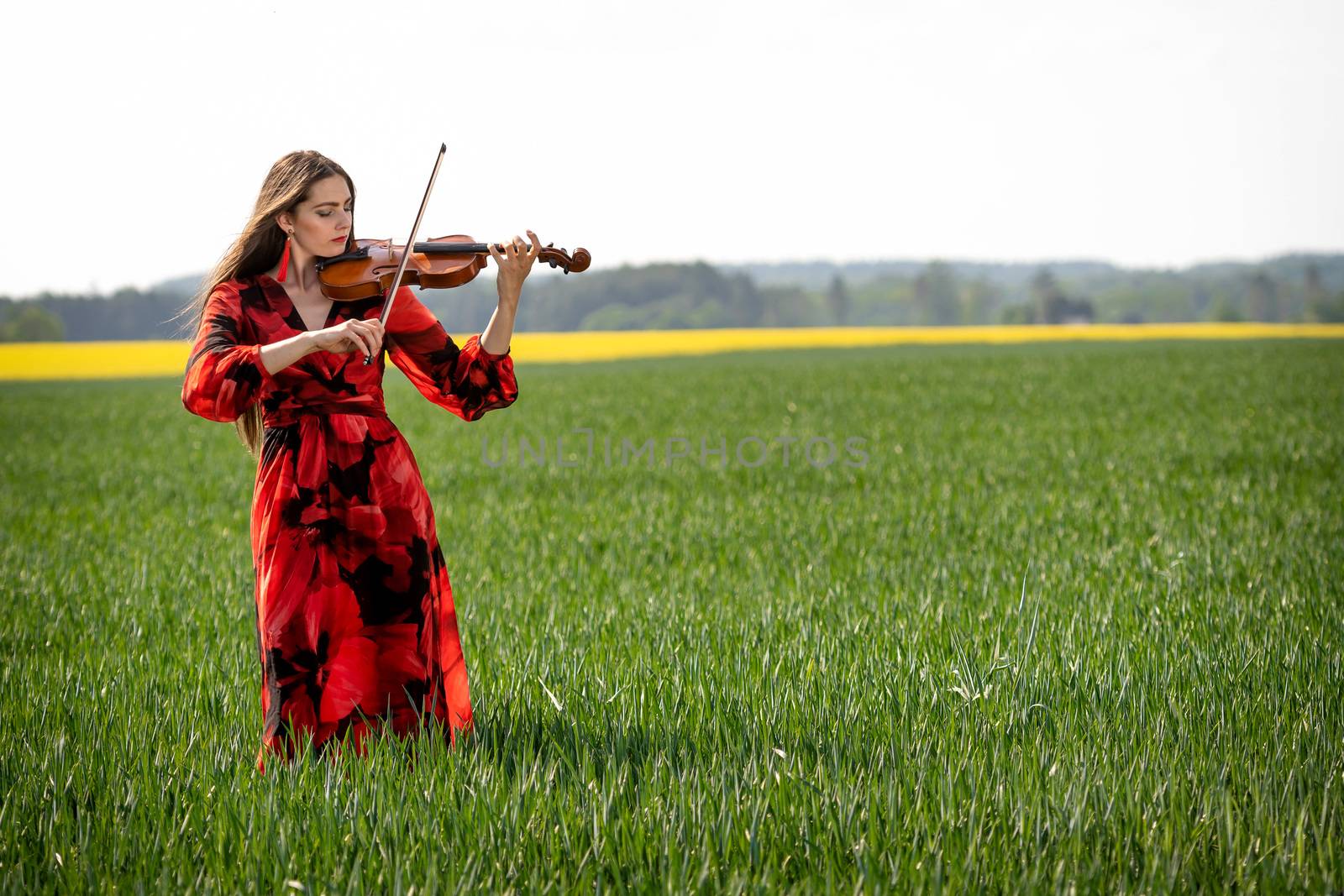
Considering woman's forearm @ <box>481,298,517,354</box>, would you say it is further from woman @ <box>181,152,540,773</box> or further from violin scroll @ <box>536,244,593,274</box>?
violin scroll @ <box>536,244,593,274</box>

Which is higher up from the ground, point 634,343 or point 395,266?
point 634,343

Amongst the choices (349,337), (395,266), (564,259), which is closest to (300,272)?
(395,266)

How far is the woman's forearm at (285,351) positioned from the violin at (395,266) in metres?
0.38

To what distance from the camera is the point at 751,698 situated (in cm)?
399

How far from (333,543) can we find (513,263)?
100 cm

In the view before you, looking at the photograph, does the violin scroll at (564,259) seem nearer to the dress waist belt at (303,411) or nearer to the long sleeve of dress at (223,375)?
the dress waist belt at (303,411)

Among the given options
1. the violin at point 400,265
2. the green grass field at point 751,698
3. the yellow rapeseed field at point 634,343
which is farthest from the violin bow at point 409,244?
the yellow rapeseed field at point 634,343

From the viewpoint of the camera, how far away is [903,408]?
1997cm

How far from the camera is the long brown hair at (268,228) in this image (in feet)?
11.0

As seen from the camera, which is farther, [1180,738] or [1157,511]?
[1157,511]

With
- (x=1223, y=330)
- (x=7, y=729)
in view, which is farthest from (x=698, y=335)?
(x=7, y=729)

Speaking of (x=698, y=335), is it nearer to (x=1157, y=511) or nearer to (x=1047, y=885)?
(x=1157, y=511)

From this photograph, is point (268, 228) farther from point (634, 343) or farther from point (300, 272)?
point (634, 343)

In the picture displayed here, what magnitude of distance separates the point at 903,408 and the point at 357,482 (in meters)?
17.2
